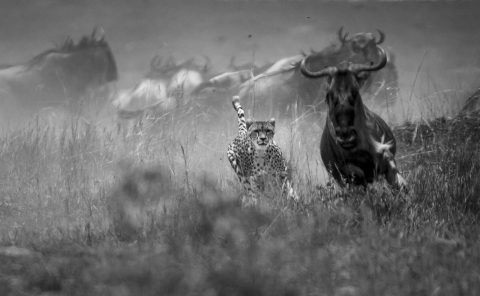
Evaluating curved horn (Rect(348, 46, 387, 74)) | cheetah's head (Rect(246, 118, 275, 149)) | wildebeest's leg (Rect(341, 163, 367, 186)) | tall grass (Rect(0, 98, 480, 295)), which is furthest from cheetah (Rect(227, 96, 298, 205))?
curved horn (Rect(348, 46, 387, 74))

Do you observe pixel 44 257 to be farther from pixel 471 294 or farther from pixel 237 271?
pixel 471 294

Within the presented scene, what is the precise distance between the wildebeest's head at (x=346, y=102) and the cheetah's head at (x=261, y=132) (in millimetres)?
1461

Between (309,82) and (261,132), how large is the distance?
7.81 m

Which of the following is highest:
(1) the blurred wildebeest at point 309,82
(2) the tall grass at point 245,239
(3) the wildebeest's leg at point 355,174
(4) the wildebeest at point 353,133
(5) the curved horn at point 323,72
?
(1) the blurred wildebeest at point 309,82

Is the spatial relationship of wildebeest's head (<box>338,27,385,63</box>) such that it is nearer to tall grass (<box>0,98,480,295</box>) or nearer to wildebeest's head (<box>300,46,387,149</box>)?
tall grass (<box>0,98,480,295</box>)

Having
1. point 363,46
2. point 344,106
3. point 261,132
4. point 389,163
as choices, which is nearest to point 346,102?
point 344,106

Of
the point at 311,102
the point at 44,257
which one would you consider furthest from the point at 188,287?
the point at 311,102

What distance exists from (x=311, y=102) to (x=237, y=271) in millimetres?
11348

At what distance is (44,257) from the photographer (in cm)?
492

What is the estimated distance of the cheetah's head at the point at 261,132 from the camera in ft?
26.5

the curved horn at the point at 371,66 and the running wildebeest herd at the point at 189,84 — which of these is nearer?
the curved horn at the point at 371,66

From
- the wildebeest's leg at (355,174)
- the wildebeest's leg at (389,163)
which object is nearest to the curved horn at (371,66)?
the wildebeest's leg at (389,163)

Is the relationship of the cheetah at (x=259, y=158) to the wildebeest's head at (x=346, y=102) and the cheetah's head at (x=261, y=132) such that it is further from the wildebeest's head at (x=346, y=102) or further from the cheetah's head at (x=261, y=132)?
the wildebeest's head at (x=346, y=102)

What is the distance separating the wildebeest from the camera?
6.62 m
